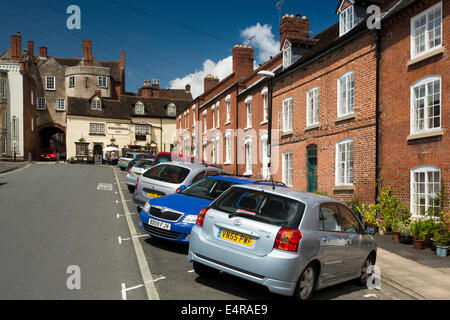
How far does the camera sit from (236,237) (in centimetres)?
575

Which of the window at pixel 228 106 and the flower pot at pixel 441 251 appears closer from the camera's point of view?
the flower pot at pixel 441 251

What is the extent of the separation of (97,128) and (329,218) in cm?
5597

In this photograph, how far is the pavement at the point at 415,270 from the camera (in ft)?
22.4

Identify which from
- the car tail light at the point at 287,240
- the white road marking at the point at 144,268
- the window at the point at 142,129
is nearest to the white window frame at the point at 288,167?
the white road marking at the point at 144,268

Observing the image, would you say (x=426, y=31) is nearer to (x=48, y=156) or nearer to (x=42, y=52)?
(x=48, y=156)

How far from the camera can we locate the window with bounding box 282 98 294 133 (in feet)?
66.5

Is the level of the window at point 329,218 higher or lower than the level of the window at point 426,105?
lower

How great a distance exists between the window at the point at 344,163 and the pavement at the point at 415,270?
460cm

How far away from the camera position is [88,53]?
64.8m

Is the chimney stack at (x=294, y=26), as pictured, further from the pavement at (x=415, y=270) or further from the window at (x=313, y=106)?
the pavement at (x=415, y=270)

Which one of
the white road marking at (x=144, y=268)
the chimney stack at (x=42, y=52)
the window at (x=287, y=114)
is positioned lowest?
the white road marking at (x=144, y=268)

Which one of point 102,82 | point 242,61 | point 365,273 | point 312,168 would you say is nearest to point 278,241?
point 365,273

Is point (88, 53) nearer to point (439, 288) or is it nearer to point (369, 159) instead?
point (369, 159)

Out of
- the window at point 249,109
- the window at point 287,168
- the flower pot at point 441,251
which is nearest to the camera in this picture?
the flower pot at point 441,251
